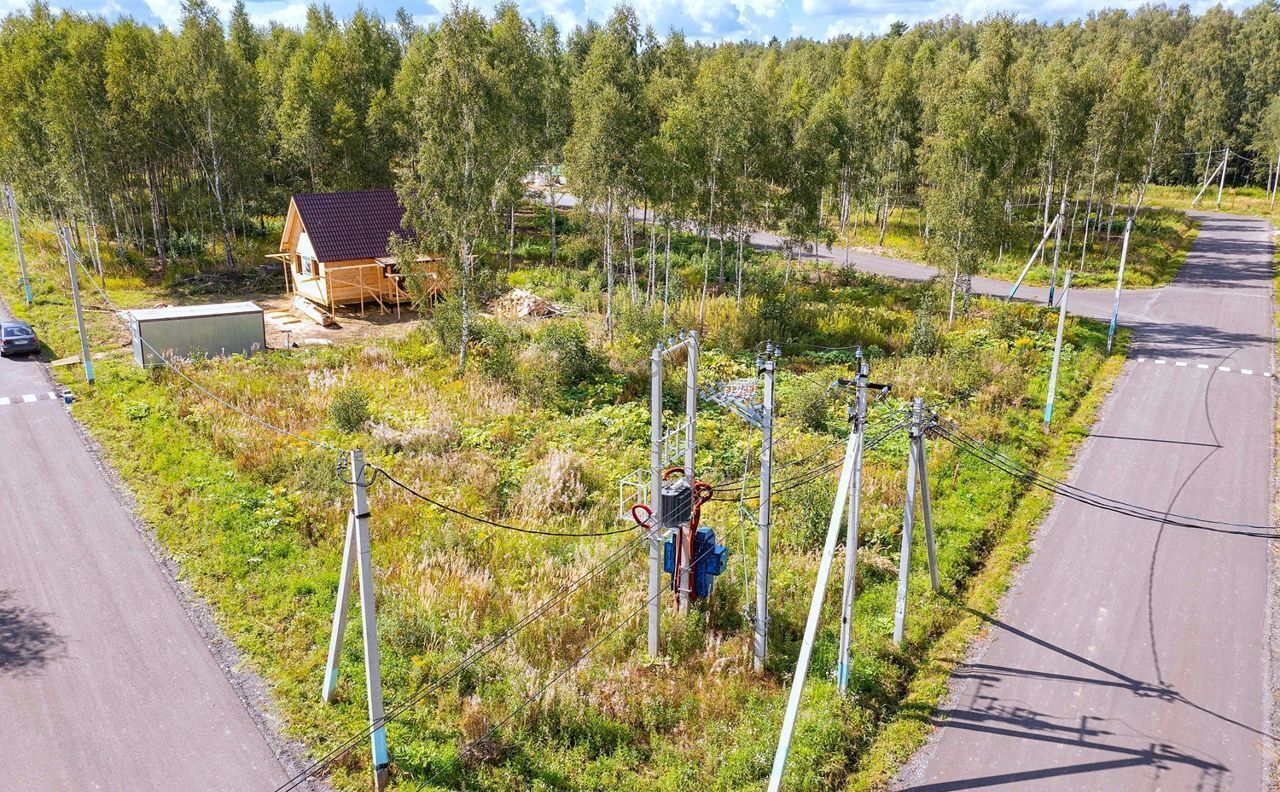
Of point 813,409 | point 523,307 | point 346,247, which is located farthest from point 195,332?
point 813,409

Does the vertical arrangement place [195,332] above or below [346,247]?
below

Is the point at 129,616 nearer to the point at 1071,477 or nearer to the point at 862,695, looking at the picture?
the point at 862,695

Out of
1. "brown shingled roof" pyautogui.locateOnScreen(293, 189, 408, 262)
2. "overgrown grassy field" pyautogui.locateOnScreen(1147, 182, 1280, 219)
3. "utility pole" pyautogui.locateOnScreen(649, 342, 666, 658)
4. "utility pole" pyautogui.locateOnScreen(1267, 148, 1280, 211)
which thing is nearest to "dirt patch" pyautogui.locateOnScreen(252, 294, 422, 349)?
"brown shingled roof" pyautogui.locateOnScreen(293, 189, 408, 262)

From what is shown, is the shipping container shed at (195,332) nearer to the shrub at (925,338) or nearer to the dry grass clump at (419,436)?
the dry grass clump at (419,436)

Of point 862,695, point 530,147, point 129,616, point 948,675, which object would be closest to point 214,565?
point 129,616

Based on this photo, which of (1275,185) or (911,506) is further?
(1275,185)

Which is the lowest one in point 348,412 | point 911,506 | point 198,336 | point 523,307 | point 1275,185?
point 348,412

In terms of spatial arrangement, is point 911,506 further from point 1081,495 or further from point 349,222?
point 349,222

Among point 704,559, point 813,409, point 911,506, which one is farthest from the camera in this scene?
point 813,409

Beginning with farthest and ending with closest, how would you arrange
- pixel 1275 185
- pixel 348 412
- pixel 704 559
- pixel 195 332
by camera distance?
pixel 1275 185 < pixel 195 332 < pixel 348 412 < pixel 704 559

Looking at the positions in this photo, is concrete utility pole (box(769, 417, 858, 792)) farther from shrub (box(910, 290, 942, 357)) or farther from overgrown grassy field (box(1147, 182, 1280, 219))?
overgrown grassy field (box(1147, 182, 1280, 219))
